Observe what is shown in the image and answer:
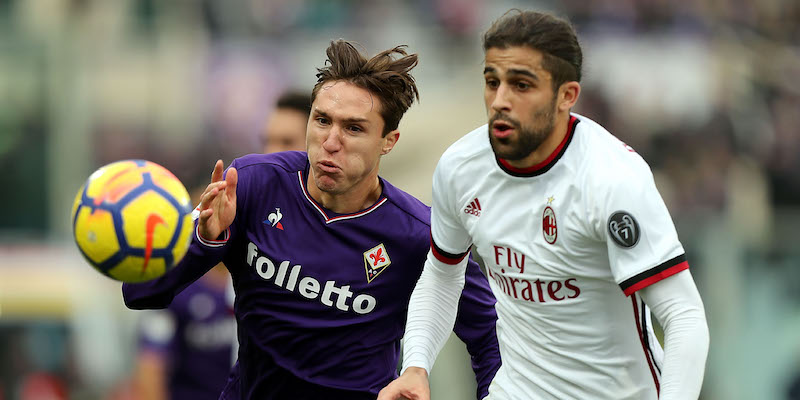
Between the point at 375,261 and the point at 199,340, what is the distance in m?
3.13

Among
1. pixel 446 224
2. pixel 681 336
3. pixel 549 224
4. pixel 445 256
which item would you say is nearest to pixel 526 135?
pixel 549 224

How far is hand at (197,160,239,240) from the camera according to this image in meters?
4.67

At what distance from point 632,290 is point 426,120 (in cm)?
978

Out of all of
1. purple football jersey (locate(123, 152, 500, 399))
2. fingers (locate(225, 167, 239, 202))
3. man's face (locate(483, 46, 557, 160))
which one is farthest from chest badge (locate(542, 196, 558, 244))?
fingers (locate(225, 167, 239, 202))

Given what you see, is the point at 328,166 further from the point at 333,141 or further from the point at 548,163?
the point at 548,163

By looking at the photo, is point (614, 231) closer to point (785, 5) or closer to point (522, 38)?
point (522, 38)

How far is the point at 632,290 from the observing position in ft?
13.1

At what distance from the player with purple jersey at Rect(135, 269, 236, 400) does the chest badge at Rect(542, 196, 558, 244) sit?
405 cm

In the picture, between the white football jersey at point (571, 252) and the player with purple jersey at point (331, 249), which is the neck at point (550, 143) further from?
the player with purple jersey at point (331, 249)

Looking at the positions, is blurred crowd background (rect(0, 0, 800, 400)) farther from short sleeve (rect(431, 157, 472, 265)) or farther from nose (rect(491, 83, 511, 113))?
nose (rect(491, 83, 511, 113))

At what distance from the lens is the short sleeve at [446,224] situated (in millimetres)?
4734

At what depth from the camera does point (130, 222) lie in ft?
14.0

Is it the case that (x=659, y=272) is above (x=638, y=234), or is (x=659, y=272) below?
below

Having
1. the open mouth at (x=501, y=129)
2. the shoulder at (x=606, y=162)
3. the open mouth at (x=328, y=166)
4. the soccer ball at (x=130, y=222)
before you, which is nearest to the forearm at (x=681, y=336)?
the shoulder at (x=606, y=162)
